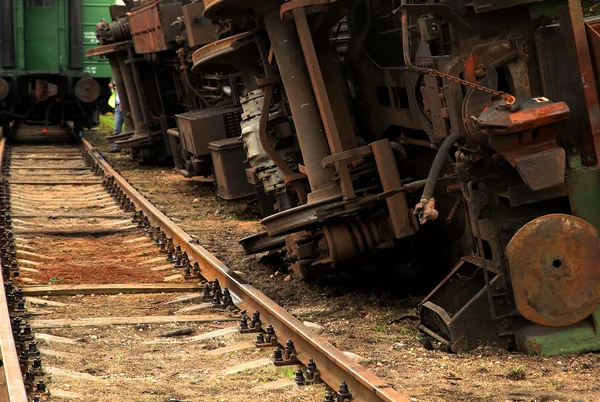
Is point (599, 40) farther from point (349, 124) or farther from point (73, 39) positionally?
point (73, 39)

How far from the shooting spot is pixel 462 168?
600cm

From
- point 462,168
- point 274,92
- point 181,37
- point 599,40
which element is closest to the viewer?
point 599,40

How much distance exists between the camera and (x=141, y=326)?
7.26 meters

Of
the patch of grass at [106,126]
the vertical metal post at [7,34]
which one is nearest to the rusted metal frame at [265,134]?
the vertical metal post at [7,34]

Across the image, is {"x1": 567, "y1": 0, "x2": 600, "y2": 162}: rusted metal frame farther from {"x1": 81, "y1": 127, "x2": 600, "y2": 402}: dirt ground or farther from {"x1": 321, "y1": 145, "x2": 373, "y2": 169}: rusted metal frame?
{"x1": 321, "y1": 145, "x2": 373, "y2": 169}: rusted metal frame

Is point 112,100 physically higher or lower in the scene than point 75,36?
lower

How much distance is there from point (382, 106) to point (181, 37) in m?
7.06

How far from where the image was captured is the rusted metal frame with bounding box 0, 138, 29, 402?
17.0ft

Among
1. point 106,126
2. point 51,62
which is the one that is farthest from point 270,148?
point 106,126

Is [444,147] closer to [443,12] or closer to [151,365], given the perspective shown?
[443,12]

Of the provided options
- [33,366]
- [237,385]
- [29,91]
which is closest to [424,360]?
[237,385]

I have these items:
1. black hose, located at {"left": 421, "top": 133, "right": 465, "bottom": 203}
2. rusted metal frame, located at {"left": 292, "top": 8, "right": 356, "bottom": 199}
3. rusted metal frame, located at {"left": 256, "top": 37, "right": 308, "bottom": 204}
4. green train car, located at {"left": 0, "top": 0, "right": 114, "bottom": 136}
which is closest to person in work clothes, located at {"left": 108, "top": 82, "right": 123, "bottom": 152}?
green train car, located at {"left": 0, "top": 0, "right": 114, "bottom": 136}

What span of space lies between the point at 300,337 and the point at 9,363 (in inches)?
61.4

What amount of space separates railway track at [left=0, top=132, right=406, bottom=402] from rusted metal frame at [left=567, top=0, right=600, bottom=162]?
5.60 feet
